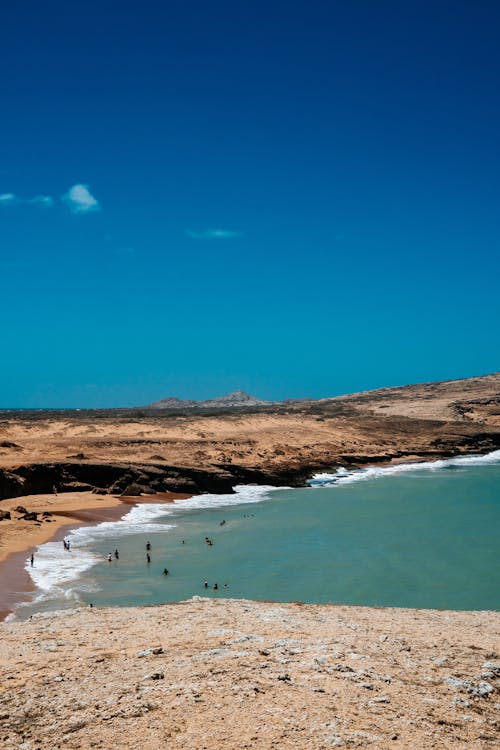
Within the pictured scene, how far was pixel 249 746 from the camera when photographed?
7754mm

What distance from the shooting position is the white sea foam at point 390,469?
59.2m

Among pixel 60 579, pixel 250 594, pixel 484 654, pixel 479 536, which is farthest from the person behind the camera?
pixel 479 536

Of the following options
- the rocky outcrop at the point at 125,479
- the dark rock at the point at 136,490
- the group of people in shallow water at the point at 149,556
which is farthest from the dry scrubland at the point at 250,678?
the dark rock at the point at 136,490

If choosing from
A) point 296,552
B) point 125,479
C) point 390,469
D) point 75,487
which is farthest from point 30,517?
point 390,469

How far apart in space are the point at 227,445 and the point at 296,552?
113 ft

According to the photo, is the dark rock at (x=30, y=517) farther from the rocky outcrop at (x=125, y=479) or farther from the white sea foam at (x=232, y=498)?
the white sea foam at (x=232, y=498)

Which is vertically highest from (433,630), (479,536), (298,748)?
(298,748)

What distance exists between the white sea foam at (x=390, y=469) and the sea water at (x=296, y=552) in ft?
17.2

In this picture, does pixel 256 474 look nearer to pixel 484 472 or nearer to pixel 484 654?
pixel 484 472

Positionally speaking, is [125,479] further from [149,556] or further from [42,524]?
[149,556]

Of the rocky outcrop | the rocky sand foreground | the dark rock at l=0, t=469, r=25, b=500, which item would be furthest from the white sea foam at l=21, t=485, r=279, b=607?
the rocky sand foreground

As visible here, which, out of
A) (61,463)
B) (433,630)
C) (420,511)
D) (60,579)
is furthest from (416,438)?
(433,630)

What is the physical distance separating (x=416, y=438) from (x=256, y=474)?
3356 cm

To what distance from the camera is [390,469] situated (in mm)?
66250
